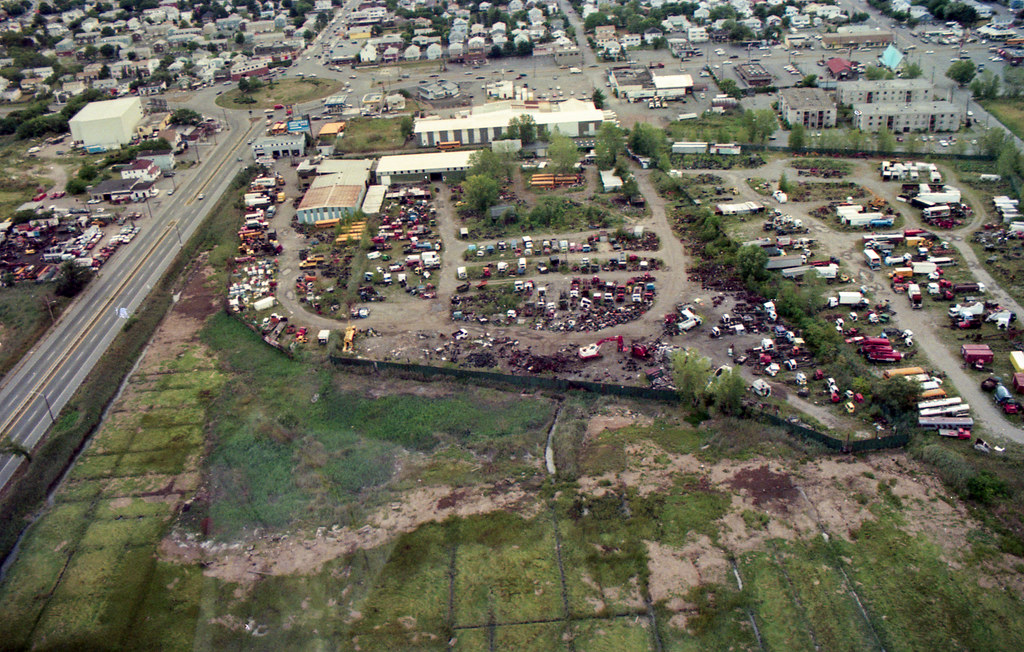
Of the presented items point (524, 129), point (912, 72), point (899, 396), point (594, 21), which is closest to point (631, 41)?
point (594, 21)

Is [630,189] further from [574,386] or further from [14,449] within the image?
[14,449]

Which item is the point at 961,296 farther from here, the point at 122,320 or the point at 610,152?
the point at 122,320

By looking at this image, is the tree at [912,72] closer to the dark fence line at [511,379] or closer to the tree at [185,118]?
the dark fence line at [511,379]

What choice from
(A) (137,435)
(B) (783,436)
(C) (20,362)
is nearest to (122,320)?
(C) (20,362)

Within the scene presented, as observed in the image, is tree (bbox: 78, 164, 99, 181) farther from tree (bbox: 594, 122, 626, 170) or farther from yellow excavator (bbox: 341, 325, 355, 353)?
tree (bbox: 594, 122, 626, 170)

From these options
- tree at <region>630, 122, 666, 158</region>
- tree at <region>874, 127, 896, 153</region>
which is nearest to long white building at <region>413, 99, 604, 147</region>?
tree at <region>630, 122, 666, 158</region>

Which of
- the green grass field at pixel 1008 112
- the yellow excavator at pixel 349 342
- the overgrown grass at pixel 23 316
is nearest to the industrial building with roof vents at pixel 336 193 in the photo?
the yellow excavator at pixel 349 342

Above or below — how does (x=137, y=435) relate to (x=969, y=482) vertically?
below
